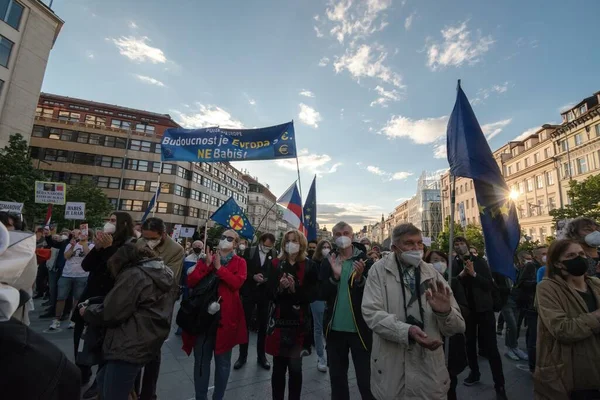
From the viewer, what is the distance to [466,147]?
3.92 metres

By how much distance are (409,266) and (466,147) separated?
6.99 ft

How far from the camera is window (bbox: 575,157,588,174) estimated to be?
127ft

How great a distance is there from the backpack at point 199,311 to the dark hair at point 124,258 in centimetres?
107

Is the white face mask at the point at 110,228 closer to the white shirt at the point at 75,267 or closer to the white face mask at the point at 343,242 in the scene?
the white face mask at the point at 343,242

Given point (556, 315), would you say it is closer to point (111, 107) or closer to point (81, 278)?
point (81, 278)

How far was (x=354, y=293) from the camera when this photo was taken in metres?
3.32

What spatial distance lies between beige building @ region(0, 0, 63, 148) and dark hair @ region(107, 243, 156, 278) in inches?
1178

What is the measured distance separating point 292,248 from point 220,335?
141cm

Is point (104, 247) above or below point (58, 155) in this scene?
below

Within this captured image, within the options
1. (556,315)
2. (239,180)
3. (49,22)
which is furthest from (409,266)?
(239,180)

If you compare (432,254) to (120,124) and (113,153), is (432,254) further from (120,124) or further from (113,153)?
(120,124)

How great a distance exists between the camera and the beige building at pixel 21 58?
76.1 ft

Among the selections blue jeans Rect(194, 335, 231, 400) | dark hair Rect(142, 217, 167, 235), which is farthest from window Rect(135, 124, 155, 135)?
blue jeans Rect(194, 335, 231, 400)

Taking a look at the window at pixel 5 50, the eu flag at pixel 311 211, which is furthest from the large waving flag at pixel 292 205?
the window at pixel 5 50
